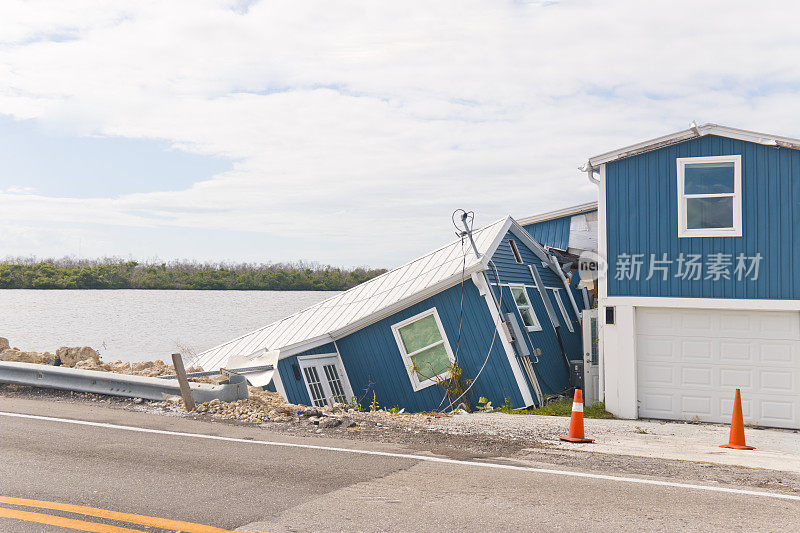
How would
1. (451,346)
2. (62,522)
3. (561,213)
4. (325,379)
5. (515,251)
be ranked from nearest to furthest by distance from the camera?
1. (62,522)
2. (451,346)
3. (325,379)
4. (515,251)
5. (561,213)

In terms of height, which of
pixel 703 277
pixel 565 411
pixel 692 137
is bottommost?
pixel 565 411

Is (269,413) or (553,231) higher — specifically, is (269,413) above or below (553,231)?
below

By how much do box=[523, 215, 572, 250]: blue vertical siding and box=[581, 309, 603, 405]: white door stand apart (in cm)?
801

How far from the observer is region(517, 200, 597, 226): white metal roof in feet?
77.6

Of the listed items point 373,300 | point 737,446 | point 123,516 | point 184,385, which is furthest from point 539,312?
point 123,516

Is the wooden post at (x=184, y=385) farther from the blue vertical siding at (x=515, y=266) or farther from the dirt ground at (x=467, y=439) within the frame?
the blue vertical siding at (x=515, y=266)

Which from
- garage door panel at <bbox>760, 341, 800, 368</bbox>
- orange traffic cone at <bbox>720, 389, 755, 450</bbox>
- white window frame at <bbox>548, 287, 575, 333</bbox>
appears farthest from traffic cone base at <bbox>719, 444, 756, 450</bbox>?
white window frame at <bbox>548, 287, 575, 333</bbox>

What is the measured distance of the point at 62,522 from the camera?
5348mm

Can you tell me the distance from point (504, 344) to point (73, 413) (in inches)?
328

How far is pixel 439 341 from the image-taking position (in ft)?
50.0

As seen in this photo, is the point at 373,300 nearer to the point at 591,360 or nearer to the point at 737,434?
the point at 591,360

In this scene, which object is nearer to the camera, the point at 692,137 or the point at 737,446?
the point at 737,446

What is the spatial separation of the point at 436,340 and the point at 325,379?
9.24ft

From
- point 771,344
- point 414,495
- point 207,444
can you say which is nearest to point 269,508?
point 414,495
